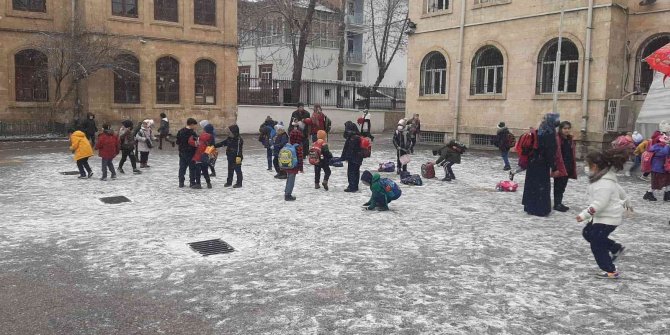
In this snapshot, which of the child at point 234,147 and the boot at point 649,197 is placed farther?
the child at point 234,147

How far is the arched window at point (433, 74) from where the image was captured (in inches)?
1001

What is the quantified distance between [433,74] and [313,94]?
1124cm

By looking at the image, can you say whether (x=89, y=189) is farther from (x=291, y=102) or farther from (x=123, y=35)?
(x=291, y=102)

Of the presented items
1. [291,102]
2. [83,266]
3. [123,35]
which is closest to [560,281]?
[83,266]

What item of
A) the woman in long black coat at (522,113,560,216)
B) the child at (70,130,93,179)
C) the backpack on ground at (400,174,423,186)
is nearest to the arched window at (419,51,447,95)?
the backpack on ground at (400,174,423,186)

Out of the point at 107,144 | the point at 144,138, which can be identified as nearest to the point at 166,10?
the point at 144,138

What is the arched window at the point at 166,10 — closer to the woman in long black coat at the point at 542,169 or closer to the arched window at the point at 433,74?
the arched window at the point at 433,74

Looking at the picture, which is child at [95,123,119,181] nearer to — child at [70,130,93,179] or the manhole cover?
child at [70,130,93,179]

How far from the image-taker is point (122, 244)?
24.5 feet

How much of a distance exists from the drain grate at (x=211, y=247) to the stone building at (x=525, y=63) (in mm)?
16706

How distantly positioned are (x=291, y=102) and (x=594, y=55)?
61.0 ft

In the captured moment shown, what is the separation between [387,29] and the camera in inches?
1660

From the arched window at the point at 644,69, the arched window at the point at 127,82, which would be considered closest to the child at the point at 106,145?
the arched window at the point at 127,82

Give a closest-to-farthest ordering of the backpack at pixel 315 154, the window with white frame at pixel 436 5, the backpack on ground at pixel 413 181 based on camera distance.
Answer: the backpack at pixel 315 154 → the backpack on ground at pixel 413 181 → the window with white frame at pixel 436 5
